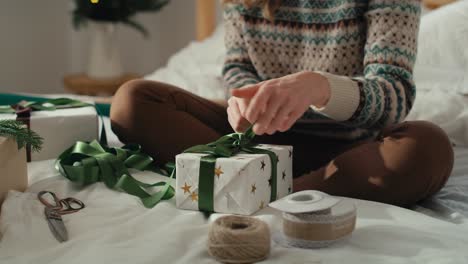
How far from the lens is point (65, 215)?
833 mm

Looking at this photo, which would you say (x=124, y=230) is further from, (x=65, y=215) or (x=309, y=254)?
(x=309, y=254)

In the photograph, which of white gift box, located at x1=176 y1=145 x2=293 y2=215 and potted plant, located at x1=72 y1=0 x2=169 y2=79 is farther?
potted plant, located at x1=72 y1=0 x2=169 y2=79

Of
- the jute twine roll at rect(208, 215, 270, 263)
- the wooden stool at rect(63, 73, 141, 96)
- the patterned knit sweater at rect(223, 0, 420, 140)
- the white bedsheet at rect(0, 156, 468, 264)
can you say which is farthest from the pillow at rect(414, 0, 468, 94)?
the wooden stool at rect(63, 73, 141, 96)

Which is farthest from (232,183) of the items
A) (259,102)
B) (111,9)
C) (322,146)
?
(111,9)

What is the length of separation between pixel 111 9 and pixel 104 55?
0.21 metres

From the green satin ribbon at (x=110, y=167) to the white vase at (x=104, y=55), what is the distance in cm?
141

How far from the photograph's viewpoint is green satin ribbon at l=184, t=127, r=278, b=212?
2.73 feet

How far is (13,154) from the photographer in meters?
0.91

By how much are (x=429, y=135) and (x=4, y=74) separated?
6.60ft

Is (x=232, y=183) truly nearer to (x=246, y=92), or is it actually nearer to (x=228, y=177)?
(x=228, y=177)

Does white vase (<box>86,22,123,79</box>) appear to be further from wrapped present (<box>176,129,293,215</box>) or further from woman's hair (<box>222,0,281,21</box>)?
wrapped present (<box>176,129,293,215</box>)

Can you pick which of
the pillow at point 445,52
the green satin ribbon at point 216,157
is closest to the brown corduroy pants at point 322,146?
the green satin ribbon at point 216,157

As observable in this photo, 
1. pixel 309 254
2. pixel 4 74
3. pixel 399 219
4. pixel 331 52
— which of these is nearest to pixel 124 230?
pixel 309 254

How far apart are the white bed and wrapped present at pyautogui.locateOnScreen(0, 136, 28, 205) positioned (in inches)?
0.7
